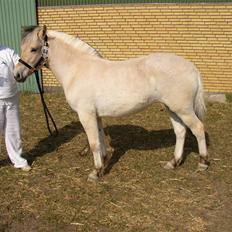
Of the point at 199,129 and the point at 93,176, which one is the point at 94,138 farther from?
the point at 199,129

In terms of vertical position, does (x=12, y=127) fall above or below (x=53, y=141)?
above

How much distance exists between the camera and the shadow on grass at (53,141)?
607 centimetres

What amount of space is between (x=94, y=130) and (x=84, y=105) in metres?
0.36

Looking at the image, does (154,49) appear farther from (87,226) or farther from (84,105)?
(87,226)

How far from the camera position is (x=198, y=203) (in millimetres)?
A: 4508

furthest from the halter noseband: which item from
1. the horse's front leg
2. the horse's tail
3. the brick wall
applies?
the brick wall

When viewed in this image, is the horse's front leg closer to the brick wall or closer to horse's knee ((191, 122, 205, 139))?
horse's knee ((191, 122, 205, 139))

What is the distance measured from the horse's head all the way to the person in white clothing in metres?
0.14

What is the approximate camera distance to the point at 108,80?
4.80 meters

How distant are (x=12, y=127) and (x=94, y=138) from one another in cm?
117

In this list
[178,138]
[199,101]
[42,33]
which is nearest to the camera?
[42,33]

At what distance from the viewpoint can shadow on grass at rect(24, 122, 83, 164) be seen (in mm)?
6066

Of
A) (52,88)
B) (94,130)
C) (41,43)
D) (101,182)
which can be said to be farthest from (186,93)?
(52,88)

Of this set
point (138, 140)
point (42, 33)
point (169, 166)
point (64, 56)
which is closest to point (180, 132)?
point (169, 166)
